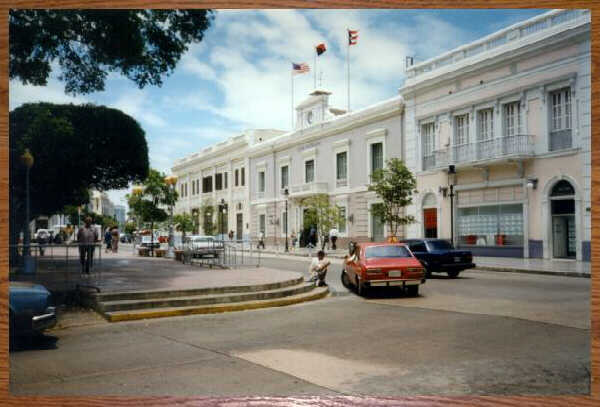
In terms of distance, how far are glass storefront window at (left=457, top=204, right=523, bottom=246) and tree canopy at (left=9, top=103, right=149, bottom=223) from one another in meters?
8.90

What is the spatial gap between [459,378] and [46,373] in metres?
3.96

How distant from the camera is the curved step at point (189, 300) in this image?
31.1 ft

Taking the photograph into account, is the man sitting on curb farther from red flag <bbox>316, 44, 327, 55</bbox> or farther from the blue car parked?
red flag <bbox>316, 44, 327, 55</bbox>

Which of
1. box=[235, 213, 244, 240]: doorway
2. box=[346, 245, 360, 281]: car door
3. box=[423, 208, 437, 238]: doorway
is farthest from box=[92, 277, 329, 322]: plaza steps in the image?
box=[235, 213, 244, 240]: doorway

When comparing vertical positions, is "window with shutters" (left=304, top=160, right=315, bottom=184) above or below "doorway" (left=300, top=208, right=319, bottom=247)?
above

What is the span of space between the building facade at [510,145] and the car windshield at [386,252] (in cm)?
206

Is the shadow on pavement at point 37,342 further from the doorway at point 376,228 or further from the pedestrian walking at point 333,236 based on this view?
the pedestrian walking at point 333,236

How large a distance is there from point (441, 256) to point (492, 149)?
12.3ft

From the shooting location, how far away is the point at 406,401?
14.0 feet

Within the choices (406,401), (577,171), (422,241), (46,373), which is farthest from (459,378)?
(422,241)

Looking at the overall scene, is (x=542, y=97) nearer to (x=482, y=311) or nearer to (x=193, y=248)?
(x=482, y=311)

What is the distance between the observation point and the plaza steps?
9.43 meters

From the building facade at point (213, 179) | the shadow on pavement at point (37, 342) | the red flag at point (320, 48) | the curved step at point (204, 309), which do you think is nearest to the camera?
the red flag at point (320, 48)

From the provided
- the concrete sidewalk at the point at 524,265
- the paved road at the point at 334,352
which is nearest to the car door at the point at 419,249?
the concrete sidewalk at the point at 524,265
